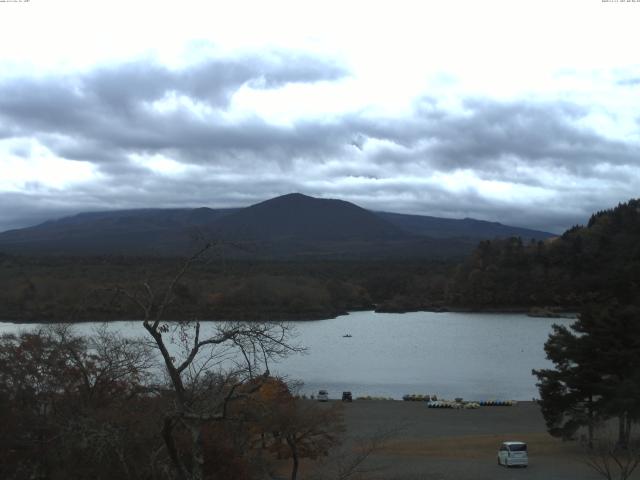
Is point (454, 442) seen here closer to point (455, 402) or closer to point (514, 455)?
point (514, 455)

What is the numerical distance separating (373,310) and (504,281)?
72.6 feet

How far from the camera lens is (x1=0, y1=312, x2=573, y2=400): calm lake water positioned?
44.7 metres

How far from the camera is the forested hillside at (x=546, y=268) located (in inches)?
4670

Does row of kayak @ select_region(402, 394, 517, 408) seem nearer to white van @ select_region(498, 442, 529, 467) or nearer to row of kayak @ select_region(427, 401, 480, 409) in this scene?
row of kayak @ select_region(427, 401, 480, 409)

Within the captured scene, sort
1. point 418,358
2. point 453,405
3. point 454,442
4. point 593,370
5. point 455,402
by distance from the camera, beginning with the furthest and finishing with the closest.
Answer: point 418,358
point 455,402
point 453,405
point 454,442
point 593,370

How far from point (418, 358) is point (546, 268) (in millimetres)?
70513

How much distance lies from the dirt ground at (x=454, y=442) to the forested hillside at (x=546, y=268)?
280ft

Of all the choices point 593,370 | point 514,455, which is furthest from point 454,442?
point 593,370

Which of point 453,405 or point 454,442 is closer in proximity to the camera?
point 454,442

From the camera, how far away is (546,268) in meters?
123

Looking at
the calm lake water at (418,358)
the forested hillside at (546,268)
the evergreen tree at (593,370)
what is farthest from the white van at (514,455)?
the forested hillside at (546,268)

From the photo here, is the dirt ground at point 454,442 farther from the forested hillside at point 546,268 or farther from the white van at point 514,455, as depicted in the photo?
the forested hillside at point 546,268

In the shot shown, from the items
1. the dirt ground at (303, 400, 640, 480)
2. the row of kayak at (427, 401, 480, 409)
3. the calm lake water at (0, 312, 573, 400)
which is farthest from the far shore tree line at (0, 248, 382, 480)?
the row of kayak at (427, 401, 480, 409)

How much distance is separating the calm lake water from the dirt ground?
4815 mm
